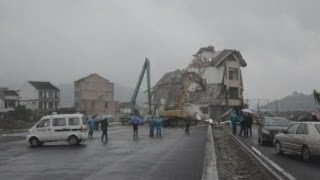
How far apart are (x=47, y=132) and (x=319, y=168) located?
63.2 ft

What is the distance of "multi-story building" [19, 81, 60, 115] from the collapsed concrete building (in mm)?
36188

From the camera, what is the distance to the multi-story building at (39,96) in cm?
13138

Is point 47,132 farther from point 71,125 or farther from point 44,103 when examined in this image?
point 44,103

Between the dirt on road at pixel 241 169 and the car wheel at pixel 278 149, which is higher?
the car wheel at pixel 278 149

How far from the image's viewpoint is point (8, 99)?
128375 millimetres

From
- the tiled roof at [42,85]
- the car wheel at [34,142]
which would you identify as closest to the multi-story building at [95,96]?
the tiled roof at [42,85]

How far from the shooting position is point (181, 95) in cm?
7394

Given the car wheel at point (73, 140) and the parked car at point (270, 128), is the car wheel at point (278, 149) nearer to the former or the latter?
the parked car at point (270, 128)

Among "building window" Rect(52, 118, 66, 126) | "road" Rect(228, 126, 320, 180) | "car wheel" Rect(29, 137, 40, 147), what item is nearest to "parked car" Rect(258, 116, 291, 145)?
"road" Rect(228, 126, 320, 180)

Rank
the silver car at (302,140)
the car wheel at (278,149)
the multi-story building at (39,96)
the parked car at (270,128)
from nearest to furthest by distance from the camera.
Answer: the silver car at (302,140) → the car wheel at (278,149) → the parked car at (270,128) → the multi-story building at (39,96)

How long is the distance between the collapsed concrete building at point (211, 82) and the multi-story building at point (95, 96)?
1180 inches

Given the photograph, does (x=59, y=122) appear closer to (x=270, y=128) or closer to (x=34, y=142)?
(x=34, y=142)

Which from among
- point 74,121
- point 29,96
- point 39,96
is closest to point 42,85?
point 39,96


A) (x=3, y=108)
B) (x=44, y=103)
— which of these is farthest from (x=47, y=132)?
(x=44, y=103)
